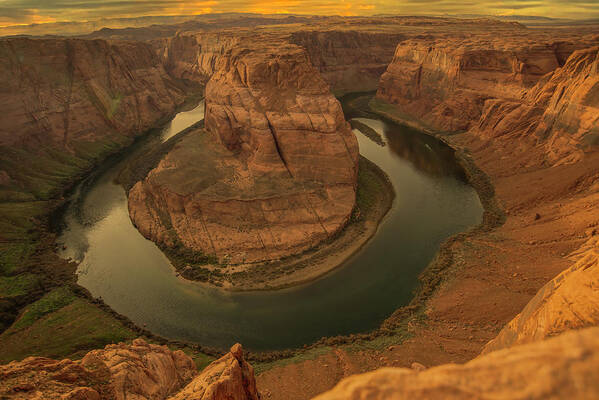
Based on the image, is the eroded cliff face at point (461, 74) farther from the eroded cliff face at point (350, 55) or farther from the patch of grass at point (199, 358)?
the patch of grass at point (199, 358)

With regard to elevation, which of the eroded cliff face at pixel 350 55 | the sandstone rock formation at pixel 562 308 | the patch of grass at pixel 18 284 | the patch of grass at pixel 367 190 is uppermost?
the eroded cliff face at pixel 350 55

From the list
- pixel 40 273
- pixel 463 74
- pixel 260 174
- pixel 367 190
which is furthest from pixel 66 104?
pixel 463 74

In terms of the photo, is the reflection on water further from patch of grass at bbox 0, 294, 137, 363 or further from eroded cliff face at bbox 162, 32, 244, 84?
eroded cliff face at bbox 162, 32, 244, 84

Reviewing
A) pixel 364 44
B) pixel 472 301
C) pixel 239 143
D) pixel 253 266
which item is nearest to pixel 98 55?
pixel 239 143

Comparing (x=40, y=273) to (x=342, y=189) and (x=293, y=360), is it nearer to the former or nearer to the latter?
(x=293, y=360)

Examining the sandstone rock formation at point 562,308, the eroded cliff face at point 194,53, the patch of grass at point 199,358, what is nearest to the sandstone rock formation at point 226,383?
the sandstone rock formation at point 562,308

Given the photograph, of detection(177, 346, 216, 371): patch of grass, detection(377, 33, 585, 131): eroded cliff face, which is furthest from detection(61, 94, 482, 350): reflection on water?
detection(377, 33, 585, 131): eroded cliff face

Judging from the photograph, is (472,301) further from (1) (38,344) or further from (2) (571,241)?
(1) (38,344)
